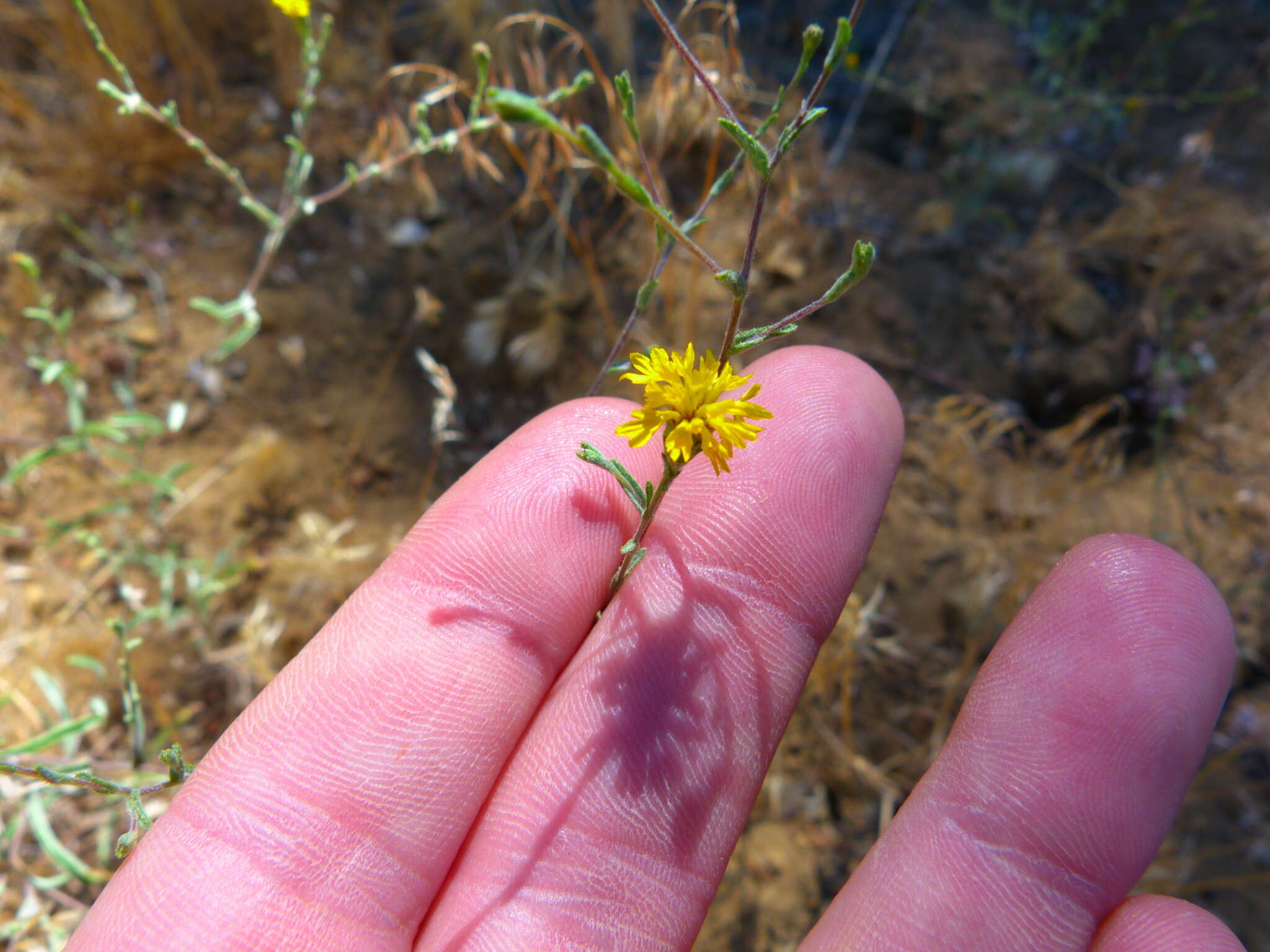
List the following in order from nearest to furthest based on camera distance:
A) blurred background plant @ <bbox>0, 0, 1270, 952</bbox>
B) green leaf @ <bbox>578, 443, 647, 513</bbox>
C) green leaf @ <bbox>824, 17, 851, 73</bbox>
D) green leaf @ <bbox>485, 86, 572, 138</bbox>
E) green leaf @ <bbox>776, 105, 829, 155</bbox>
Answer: green leaf @ <bbox>485, 86, 572, 138</bbox> < green leaf @ <bbox>824, 17, 851, 73</bbox> < green leaf @ <bbox>776, 105, 829, 155</bbox> < green leaf @ <bbox>578, 443, 647, 513</bbox> < blurred background plant @ <bbox>0, 0, 1270, 952</bbox>

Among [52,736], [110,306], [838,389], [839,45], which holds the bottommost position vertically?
[52,736]

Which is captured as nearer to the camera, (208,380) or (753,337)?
(753,337)

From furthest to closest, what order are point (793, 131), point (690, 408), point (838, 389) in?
point (838, 389)
point (690, 408)
point (793, 131)

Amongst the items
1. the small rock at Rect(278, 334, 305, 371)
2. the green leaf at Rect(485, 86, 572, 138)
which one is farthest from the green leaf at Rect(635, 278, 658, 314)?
the small rock at Rect(278, 334, 305, 371)

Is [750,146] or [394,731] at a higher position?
[750,146]

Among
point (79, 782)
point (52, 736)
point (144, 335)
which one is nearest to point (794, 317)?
point (79, 782)

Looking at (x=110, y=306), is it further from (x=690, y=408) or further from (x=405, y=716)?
(x=690, y=408)

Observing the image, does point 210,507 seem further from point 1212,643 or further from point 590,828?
point 1212,643

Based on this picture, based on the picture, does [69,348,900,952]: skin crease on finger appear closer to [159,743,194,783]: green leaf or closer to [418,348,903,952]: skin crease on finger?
[418,348,903,952]: skin crease on finger
